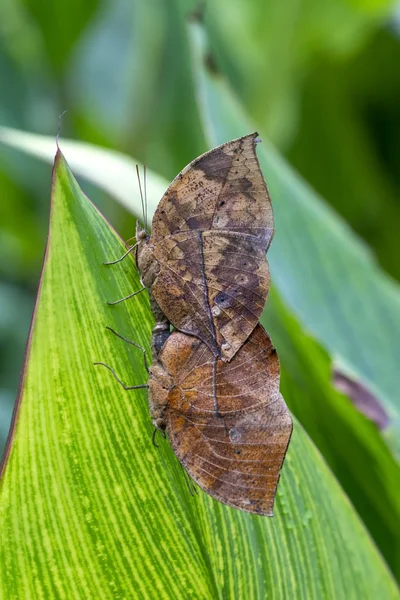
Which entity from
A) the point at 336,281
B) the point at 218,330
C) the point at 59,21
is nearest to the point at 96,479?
the point at 218,330

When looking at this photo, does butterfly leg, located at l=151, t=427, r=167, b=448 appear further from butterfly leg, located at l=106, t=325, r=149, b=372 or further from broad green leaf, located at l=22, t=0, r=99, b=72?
broad green leaf, located at l=22, t=0, r=99, b=72

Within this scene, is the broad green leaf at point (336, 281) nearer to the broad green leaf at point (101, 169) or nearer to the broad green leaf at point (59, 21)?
the broad green leaf at point (101, 169)

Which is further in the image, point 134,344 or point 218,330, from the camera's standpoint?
point 218,330

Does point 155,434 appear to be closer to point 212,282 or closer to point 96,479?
point 96,479

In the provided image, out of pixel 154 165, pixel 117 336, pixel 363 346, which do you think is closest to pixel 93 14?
pixel 154 165

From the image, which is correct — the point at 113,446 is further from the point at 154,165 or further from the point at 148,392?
the point at 154,165

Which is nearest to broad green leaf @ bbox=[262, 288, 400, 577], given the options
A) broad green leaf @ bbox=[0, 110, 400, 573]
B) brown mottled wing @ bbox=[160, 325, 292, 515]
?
broad green leaf @ bbox=[0, 110, 400, 573]
